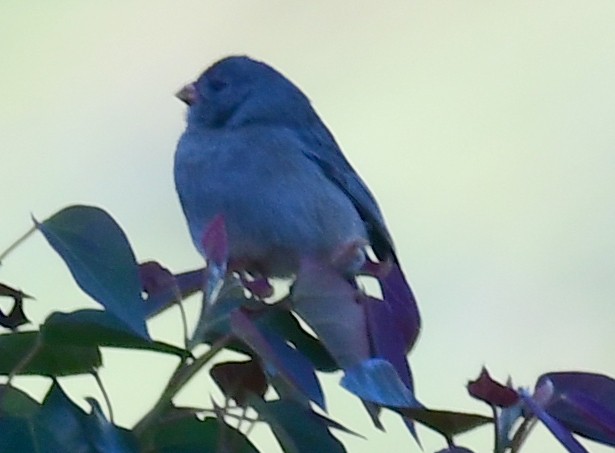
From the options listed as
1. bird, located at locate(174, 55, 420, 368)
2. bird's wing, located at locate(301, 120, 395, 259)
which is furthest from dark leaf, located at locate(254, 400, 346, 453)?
bird's wing, located at locate(301, 120, 395, 259)

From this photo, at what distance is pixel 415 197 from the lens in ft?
5.21

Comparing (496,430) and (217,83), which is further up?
(217,83)

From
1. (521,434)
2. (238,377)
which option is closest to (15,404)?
(238,377)

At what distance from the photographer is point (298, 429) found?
0.52m

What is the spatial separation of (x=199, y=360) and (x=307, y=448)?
8 cm

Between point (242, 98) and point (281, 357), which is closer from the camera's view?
point (281, 357)

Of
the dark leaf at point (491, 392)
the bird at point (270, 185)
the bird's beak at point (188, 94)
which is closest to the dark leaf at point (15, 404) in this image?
the dark leaf at point (491, 392)

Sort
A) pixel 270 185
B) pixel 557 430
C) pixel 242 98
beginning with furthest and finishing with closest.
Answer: pixel 242 98
pixel 270 185
pixel 557 430

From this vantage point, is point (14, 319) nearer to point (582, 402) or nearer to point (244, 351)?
point (244, 351)

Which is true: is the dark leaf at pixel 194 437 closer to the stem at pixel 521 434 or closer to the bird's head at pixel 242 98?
the stem at pixel 521 434

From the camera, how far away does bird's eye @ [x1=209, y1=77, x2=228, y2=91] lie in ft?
3.69

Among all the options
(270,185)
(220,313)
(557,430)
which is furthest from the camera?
(270,185)

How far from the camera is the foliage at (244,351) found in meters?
0.49

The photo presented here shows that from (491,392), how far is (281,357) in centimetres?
10
